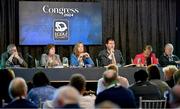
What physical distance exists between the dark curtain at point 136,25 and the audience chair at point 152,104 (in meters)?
4.97

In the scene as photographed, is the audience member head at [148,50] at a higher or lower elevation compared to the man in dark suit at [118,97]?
higher

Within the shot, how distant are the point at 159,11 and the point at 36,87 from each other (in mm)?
6025

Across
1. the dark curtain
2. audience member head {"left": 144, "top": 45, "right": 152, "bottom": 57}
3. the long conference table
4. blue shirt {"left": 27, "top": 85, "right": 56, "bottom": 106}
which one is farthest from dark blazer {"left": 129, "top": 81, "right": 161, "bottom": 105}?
the dark curtain

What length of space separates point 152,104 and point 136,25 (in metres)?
5.41

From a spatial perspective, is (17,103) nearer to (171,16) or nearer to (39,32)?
(39,32)

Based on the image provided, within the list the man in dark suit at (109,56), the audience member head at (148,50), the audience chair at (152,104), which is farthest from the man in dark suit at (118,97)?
the audience member head at (148,50)

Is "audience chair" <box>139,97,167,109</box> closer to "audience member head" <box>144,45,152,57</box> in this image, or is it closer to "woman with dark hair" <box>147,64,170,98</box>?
"woman with dark hair" <box>147,64,170,98</box>

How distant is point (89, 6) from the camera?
34.0ft

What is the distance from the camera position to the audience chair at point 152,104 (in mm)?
5412

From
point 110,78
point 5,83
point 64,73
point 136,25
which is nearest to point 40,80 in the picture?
point 5,83

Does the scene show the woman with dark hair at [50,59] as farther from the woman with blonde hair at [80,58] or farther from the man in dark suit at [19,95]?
the man in dark suit at [19,95]

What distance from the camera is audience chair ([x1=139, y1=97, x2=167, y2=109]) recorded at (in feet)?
17.8

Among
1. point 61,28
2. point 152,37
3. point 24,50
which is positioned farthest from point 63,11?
point 152,37

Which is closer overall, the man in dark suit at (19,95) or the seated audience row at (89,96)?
the seated audience row at (89,96)
